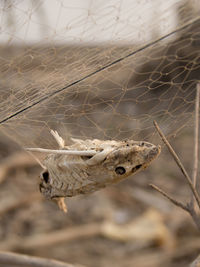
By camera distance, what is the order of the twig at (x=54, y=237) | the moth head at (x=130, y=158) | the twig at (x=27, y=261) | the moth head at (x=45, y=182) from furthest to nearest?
the twig at (x=54, y=237) → the twig at (x=27, y=261) → the moth head at (x=45, y=182) → the moth head at (x=130, y=158)

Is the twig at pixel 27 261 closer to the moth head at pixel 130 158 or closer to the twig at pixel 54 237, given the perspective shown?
the moth head at pixel 130 158

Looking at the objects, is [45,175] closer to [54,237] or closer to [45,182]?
[45,182]

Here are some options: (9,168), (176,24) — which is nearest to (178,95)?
(176,24)

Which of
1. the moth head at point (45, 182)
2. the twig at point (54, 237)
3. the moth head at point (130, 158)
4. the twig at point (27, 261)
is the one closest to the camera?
the moth head at point (130, 158)

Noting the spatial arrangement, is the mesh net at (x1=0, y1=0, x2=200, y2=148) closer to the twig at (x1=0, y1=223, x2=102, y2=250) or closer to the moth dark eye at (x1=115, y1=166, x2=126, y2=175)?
the moth dark eye at (x1=115, y1=166, x2=126, y2=175)

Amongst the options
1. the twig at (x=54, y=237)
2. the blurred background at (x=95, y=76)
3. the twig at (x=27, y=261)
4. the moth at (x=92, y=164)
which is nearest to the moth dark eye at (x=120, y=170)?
the moth at (x=92, y=164)

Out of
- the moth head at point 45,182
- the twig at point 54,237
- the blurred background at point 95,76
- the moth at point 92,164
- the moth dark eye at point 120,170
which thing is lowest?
the moth dark eye at point 120,170
